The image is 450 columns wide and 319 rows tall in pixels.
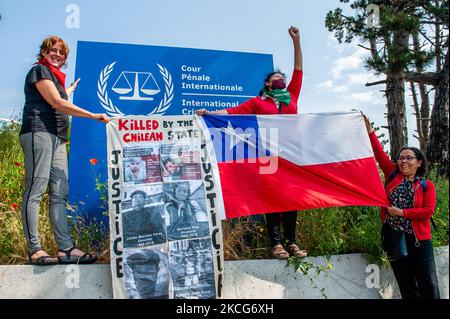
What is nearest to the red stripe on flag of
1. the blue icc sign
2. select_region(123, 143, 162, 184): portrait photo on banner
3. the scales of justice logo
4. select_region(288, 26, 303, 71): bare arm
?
select_region(123, 143, 162, 184): portrait photo on banner

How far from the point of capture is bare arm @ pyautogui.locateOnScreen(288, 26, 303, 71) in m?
4.75

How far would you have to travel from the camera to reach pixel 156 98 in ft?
18.3

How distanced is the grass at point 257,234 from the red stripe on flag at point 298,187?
336 millimetres

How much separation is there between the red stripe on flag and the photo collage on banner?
36 cm

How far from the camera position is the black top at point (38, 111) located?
3.69 metres

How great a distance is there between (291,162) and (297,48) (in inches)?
51.1

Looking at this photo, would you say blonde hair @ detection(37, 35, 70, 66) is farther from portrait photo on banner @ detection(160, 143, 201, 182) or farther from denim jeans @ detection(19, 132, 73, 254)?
portrait photo on banner @ detection(160, 143, 201, 182)

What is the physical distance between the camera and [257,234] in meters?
4.52

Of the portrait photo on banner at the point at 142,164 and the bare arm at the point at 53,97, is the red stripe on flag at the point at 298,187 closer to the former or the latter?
the portrait photo on banner at the point at 142,164

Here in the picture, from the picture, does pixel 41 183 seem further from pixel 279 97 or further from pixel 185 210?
pixel 279 97

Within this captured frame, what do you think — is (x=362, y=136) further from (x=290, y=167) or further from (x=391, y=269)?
(x=391, y=269)

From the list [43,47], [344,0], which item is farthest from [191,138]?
[344,0]

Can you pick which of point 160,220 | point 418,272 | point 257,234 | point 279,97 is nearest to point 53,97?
point 160,220
